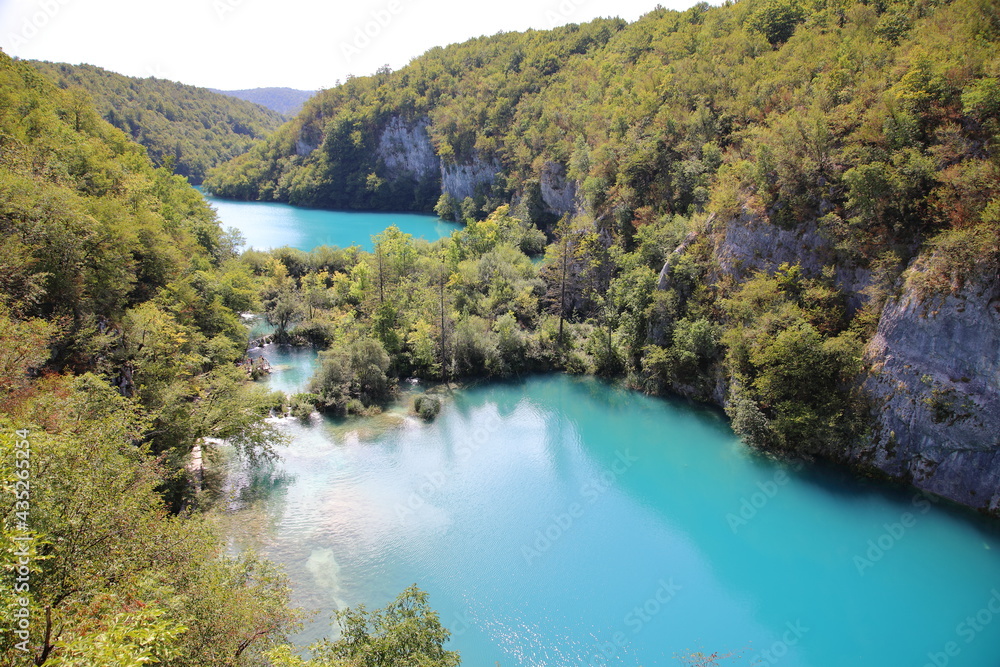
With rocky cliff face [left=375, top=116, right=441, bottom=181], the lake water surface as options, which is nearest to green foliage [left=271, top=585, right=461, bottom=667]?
the lake water surface

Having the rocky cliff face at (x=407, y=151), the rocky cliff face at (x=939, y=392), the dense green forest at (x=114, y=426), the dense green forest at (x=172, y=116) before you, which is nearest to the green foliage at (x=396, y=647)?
the dense green forest at (x=114, y=426)

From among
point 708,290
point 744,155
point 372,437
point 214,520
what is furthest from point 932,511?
point 214,520

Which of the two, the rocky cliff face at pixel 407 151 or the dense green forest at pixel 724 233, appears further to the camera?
the rocky cliff face at pixel 407 151

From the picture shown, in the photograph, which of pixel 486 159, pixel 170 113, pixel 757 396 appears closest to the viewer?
pixel 757 396

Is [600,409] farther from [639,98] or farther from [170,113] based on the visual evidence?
[170,113]

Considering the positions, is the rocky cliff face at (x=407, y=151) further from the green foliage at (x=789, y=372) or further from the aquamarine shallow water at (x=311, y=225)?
the green foliage at (x=789, y=372)

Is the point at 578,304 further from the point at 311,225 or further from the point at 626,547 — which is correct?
the point at 311,225
